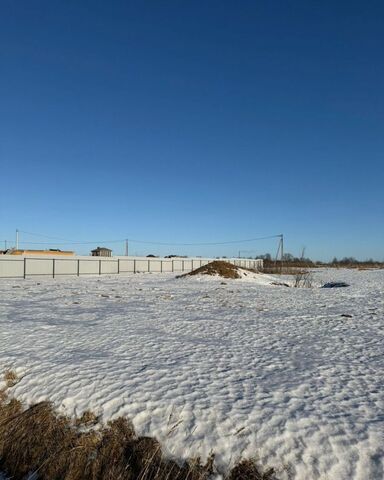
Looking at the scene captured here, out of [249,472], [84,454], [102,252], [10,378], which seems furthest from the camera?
[102,252]

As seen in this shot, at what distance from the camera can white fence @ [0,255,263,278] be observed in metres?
34.9

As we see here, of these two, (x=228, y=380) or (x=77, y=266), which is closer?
(x=228, y=380)

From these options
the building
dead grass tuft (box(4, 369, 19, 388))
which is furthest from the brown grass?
the building

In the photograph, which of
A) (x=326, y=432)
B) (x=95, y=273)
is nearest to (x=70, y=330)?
(x=326, y=432)

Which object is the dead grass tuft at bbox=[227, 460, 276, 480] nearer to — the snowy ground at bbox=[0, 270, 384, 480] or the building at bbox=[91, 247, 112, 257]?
the snowy ground at bbox=[0, 270, 384, 480]

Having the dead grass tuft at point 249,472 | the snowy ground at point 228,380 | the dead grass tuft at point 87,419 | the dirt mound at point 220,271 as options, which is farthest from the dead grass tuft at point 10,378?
the dirt mound at point 220,271

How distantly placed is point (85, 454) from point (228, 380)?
241 cm

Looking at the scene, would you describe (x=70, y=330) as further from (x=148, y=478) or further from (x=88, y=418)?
(x=148, y=478)

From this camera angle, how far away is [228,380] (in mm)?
5805

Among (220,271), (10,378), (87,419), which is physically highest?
(220,271)

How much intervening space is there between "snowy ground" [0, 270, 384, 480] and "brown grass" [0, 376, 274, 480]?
19cm

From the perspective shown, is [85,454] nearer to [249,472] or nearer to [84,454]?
[84,454]

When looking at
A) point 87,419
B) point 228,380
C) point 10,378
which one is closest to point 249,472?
point 228,380

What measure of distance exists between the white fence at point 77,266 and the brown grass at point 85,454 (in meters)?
32.9
